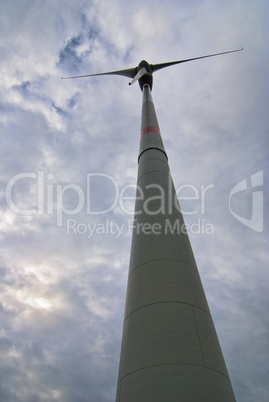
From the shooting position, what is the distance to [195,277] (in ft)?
26.7

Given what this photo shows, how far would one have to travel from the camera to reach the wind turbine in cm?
545

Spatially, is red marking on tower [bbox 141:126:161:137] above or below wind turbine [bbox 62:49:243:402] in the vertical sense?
above

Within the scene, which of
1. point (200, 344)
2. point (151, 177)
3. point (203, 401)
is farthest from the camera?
point (151, 177)

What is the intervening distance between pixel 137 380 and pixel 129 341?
3.42 feet

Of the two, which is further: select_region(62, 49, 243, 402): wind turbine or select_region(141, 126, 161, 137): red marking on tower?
select_region(141, 126, 161, 137): red marking on tower

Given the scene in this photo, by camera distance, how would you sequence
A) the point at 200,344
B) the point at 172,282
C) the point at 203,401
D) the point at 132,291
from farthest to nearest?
the point at 132,291, the point at 172,282, the point at 200,344, the point at 203,401

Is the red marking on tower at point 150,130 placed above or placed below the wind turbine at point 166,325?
→ above

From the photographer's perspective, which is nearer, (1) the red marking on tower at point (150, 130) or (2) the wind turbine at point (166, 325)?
(2) the wind turbine at point (166, 325)

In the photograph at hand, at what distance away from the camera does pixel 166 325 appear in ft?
21.0

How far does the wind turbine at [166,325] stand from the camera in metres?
5.45

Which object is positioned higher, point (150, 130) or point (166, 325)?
point (150, 130)

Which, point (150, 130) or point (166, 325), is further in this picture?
point (150, 130)

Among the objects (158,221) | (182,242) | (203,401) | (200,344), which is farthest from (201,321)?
(158,221)

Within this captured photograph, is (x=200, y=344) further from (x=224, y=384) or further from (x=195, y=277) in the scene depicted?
(x=195, y=277)
